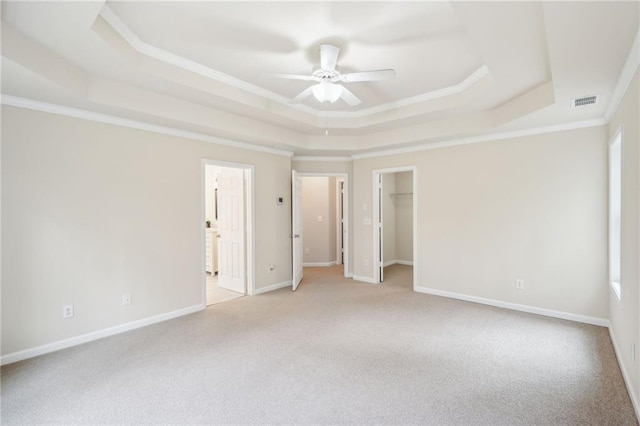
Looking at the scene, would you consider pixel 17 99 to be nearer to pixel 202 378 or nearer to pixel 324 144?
pixel 202 378

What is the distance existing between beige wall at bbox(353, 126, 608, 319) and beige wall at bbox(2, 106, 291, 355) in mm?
3466

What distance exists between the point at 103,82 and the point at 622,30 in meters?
4.07

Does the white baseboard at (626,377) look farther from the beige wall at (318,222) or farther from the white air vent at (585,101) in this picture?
the beige wall at (318,222)

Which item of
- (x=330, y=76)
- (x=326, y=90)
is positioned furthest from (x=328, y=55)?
(x=326, y=90)

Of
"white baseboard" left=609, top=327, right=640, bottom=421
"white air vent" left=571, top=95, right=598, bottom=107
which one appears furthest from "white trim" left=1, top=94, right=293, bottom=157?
"white baseboard" left=609, top=327, right=640, bottom=421

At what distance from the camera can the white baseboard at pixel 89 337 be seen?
9.55 feet

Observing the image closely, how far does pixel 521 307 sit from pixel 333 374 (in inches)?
120

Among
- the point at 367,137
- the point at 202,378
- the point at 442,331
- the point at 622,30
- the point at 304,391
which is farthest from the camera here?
the point at 367,137

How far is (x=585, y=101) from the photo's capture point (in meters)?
3.04

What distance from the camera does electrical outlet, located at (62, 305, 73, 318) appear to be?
3193mm

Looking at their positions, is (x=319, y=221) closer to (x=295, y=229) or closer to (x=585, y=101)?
(x=295, y=229)

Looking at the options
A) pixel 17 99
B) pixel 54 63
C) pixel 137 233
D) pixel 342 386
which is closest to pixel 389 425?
pixel 342 386

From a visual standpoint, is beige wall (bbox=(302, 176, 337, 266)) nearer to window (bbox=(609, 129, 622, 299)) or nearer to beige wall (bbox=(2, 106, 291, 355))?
beige wall (bbox=(2, 106, 291, 355))

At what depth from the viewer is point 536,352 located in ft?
9.91
